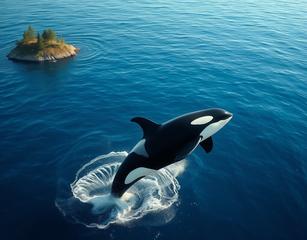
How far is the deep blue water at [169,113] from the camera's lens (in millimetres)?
23422

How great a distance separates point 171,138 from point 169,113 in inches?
715

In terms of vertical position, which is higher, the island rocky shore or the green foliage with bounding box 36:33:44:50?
the green foliage with bounding box 36:33:44:50

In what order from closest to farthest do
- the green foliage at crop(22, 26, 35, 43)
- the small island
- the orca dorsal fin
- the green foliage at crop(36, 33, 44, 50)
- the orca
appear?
the orca → the orca dorsal fin → the small island → the green foliage at crop(36, 33, 44, 50) → the green foliage at crop(22, 26, 35, 43)

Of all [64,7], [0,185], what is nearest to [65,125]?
[0,185]

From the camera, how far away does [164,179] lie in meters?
26.7

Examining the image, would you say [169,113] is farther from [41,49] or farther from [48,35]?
[48,35]

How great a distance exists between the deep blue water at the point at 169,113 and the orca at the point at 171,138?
5.00m

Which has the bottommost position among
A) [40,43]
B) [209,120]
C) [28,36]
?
[40,43]

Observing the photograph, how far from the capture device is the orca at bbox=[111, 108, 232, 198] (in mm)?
19297

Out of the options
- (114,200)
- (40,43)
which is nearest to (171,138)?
(114,200)

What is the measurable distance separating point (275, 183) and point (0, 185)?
20.7m

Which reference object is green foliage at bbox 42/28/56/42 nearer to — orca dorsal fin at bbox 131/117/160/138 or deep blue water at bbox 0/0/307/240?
deep blue water at bbox 0/0/307/240

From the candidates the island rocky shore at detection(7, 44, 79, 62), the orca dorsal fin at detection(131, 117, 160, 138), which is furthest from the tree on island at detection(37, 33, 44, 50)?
the orca dorsal fin at detection(131, 117, 160, 138)

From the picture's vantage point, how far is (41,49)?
53156 mm
